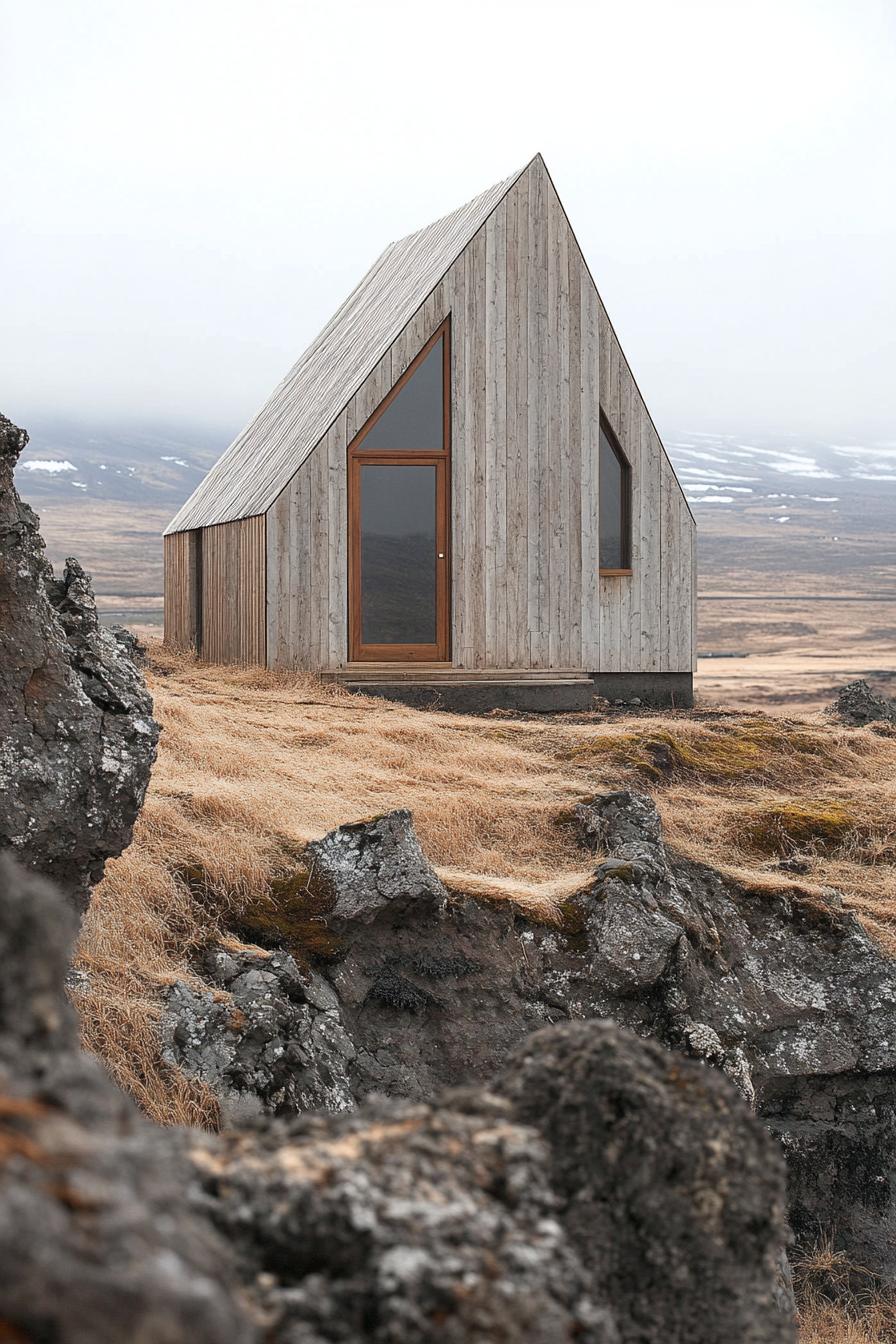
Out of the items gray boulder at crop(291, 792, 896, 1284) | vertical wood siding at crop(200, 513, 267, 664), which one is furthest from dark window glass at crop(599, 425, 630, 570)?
gray boulder at crop(291, 792, 896, 1284)

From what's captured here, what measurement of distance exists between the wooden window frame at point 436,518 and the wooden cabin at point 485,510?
3 cm

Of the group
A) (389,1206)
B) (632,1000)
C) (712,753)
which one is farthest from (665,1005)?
(712,753)

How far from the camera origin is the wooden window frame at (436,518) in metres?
17.0

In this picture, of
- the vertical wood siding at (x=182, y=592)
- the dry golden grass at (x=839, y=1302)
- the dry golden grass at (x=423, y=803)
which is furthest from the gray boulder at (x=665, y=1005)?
the vertical wood siding at (x=182, y=592)

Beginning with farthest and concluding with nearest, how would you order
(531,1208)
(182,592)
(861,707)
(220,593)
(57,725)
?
(182,592), (220,593), (861,707), (57,725), (531,1208)

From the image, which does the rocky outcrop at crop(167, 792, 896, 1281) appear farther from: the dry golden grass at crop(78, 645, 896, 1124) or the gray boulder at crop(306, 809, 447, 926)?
the dry golden grass at crop(78, 645, 896, 1124)

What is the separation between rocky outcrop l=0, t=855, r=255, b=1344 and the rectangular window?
1728 centimetres

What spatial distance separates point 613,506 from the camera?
18562 mm

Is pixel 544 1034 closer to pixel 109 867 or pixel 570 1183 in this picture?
pixel 570 1183

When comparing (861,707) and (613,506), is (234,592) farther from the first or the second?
(861,707)

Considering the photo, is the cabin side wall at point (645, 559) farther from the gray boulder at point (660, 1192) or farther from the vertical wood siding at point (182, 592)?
the gray boulder at point (660, 1192)

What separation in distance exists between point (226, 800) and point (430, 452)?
31.7ft

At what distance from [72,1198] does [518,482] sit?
16.8 m

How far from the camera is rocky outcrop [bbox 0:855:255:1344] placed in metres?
1.11
